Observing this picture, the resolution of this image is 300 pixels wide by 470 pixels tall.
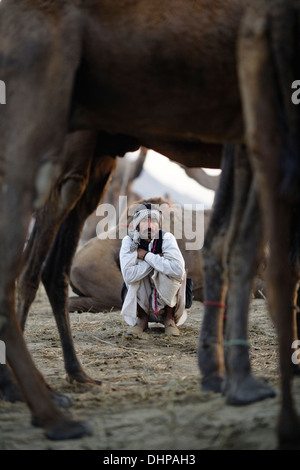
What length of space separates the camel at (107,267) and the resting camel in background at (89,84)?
5176 millimetres

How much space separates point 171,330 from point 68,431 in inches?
150

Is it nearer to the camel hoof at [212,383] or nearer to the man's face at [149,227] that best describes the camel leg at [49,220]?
the camel hoof at [212,383]

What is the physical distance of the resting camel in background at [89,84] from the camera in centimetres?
262

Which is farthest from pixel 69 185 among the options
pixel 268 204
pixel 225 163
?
pixel 268 204

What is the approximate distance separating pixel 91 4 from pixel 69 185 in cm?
119

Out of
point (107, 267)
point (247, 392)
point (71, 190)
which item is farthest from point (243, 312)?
point (107, 267)

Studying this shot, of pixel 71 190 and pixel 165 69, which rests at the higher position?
pixel 165 69

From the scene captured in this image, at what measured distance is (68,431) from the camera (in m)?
2.56

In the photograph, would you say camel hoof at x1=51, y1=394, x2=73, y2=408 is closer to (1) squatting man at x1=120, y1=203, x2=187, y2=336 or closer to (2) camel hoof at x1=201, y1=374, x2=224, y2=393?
(2) camel hoof at x1=201, y1=374, x2=224, y2=393

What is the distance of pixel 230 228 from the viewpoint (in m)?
3.06

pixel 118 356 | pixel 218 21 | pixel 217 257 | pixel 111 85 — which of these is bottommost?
pixel 118 356

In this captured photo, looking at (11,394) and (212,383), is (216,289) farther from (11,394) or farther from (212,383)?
(11,394)

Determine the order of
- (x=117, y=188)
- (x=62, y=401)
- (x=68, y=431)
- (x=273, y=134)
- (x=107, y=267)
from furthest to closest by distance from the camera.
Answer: (x=117, y=188) → (x=107, y=267) → (x=62, y=401) → (x=68, y=431) → (x=273, y=134)
